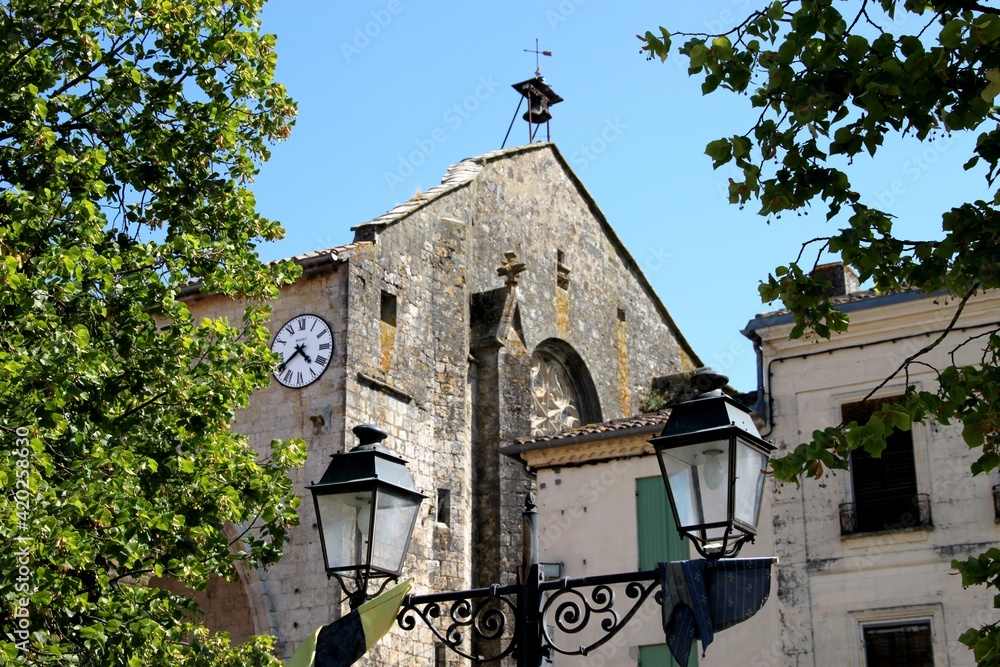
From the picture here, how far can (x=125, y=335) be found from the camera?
1075cm

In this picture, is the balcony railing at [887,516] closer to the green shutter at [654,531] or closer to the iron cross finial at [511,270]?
the green shutter at [654,531]

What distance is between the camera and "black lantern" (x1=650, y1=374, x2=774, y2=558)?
6391 mm

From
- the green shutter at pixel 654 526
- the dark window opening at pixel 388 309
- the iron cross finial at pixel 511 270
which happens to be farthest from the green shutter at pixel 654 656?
the iron cross finial at pixel 511 270

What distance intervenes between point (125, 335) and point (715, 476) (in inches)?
231

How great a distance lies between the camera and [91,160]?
1099 cm

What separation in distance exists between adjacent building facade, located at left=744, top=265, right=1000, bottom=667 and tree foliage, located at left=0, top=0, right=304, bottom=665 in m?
6.76

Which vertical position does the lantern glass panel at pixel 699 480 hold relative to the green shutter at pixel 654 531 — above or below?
below

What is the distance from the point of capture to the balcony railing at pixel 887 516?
50.7ft

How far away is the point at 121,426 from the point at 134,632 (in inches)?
65.3

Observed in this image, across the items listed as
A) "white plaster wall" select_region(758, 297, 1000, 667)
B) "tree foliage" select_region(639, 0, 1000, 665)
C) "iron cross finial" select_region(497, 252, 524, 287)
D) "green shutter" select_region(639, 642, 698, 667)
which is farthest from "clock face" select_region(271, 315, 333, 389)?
"tree foliage" select_region(639, 0, 1000, 665)

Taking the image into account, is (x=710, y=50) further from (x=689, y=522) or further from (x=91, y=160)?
(x=91, y=160)

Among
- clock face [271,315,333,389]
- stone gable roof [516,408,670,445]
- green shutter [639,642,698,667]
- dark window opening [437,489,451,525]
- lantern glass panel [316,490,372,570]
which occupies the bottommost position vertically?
green shutter [639,642,698,667]

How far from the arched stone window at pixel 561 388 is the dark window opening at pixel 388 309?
4.08m

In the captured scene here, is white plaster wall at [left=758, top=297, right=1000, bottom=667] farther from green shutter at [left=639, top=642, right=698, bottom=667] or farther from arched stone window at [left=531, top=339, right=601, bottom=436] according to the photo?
arched stone window at [left=531, top=339, right=601, bottom=436]
